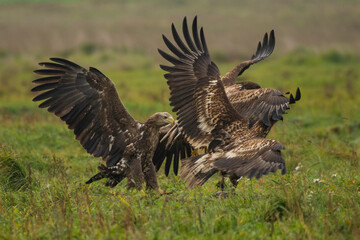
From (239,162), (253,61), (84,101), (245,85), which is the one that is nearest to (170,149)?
(245,85)

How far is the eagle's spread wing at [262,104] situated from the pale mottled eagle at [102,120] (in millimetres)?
996

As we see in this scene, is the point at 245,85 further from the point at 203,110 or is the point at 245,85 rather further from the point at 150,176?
the point at 150,176

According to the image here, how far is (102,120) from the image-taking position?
719cm

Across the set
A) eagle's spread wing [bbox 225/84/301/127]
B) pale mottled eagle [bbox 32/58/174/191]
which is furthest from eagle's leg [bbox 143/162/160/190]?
eagle's spread wing [bbox 225/84/301/127]

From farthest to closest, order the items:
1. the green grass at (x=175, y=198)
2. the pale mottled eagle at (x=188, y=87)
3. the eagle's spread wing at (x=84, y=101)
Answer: the pale mottled eagle at (x=188, y=87) < the eagle's spread wing at (x=84, y=101) < the green grass at (x=175, y=198)

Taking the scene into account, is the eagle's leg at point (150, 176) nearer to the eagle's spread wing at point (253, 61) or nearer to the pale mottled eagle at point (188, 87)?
the pale mottled eagle at point (188, 87)

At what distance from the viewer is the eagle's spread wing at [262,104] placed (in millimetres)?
7125

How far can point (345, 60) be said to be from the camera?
86.1 feet

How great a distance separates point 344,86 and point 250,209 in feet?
48.0

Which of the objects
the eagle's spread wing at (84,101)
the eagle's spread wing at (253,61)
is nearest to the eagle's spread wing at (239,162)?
the eagle's spread wing at (84,101)

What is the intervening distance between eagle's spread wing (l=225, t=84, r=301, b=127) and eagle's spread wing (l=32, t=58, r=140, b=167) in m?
1.49

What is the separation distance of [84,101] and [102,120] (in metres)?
0.32

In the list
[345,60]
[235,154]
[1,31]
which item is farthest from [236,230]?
[1,31]

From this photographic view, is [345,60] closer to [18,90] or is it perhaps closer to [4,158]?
[18,90]
